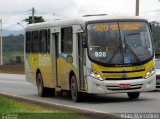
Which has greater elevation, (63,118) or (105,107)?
(63,118)

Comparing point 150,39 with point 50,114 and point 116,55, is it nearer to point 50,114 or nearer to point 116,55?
point 116,55

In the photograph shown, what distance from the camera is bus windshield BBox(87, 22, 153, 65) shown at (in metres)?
20.2

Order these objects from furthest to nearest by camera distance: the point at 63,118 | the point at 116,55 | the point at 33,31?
the point at 33,31
the point at 116,55
the point at 63,118

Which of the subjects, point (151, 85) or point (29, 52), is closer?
point (151, 85)

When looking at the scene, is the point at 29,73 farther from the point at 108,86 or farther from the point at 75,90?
the point at 108,86

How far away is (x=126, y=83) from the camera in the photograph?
20062 millimetres

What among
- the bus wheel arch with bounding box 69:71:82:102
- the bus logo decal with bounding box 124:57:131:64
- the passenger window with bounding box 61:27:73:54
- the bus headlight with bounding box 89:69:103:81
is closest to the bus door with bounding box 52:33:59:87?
the passenger window with bounding box 61:27:73:54

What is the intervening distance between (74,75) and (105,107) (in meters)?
2.80

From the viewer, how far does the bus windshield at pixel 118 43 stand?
66.4ft

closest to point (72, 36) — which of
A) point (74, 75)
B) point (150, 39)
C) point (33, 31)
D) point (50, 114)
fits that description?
point (74, 75)

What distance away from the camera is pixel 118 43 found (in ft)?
66.8

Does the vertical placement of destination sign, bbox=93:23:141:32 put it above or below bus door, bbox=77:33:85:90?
above

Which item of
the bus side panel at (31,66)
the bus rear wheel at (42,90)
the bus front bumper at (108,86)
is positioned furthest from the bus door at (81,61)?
the bus side panel at (31,66)

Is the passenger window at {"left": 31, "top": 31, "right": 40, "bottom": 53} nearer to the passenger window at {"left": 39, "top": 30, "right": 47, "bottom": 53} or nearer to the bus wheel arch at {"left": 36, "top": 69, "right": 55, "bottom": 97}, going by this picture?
the passenger window at {"left": 39, "top": 30, "right": 47, "bottom": 53}
